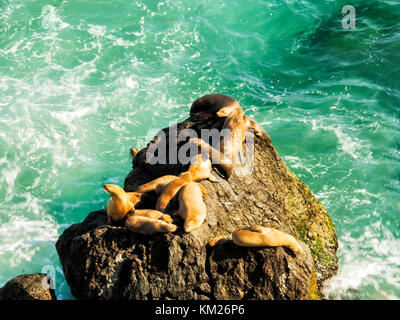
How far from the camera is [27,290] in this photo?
6164 mm

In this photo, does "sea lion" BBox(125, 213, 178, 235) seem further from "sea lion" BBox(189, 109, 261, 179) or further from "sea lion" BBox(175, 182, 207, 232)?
"sea lion" BBox(189, 109, 261, 179)

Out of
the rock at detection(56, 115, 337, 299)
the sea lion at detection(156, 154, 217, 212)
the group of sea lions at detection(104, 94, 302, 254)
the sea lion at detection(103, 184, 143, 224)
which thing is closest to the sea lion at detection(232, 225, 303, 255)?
the group of sea lions at detection(104, 94, 302, 254)

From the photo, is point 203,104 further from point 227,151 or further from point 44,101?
point 44,101

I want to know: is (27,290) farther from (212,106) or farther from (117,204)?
(212,106)

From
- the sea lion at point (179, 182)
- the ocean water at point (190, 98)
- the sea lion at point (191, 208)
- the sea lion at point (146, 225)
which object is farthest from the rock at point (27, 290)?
the sea lion at point (191, 208)

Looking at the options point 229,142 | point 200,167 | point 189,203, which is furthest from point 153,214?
point 229,142

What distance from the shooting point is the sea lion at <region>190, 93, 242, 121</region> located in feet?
26.5

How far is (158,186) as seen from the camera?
20.0 feet

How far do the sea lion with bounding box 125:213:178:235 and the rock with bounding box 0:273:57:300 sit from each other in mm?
1910

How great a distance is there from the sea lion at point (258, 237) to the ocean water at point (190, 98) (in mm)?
2059

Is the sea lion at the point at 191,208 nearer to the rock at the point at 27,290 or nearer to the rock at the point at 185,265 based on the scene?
the rock at the point at 185,265

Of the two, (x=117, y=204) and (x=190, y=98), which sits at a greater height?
(x=117, y=204)

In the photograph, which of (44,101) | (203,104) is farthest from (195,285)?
(44,101)

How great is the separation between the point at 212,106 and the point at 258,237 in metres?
3.79
